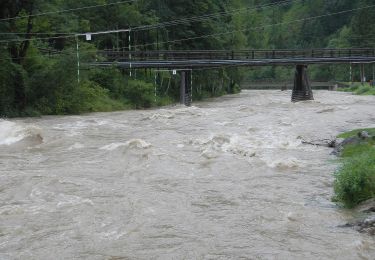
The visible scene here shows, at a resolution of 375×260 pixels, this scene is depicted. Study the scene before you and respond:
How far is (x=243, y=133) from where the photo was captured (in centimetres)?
2642

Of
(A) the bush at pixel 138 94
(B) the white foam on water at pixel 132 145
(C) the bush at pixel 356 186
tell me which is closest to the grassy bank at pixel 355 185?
(C) the bush at pixel 356 186

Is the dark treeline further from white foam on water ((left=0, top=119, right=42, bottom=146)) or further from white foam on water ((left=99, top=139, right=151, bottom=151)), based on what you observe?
white foam on water ((left=99, top=139, right=151, bottom=151))

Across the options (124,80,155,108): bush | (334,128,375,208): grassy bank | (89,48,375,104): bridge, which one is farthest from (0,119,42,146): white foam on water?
(124,80,155,108): bush

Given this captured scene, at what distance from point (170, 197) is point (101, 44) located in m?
46.4

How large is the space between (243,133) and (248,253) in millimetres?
16794

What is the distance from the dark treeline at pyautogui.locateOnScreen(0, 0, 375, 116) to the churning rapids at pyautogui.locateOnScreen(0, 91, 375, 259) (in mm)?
11102

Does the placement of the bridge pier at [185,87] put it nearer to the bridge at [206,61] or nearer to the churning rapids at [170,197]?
the bridge at [206,61]

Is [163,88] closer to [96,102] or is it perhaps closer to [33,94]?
[96,102]

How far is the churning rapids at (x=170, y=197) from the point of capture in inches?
401

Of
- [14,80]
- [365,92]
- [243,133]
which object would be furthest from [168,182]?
[365,92]

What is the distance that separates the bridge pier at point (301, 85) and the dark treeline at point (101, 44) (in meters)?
12.8

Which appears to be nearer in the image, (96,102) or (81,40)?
(96,102)

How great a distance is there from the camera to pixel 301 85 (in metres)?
49.6

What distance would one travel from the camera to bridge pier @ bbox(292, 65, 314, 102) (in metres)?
49.4
